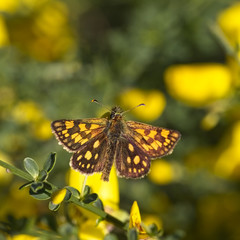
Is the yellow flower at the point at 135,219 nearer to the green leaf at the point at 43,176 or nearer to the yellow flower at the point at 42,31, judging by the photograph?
the green leaf at the point at 43,176

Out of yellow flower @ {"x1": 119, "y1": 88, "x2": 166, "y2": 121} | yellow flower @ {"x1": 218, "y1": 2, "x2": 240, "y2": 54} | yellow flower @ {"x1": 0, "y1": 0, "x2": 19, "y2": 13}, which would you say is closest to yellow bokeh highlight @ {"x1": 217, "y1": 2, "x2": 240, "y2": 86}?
yellow flower @ {"x1": 218, "y1": 2, "x2": 240, "y2": 54}

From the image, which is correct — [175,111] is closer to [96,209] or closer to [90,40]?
[90,40]

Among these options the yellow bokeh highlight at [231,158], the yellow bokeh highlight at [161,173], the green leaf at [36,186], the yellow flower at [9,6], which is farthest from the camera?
the yellow flower at [9,6]

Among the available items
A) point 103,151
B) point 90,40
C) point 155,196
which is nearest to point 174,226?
point 155,196

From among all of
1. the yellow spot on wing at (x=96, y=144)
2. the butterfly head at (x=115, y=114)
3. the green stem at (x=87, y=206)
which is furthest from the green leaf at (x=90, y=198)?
the butterfly head at (x=115, y=114)

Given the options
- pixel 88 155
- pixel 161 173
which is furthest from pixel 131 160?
pixel 161 173
